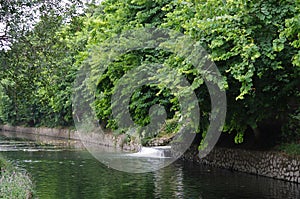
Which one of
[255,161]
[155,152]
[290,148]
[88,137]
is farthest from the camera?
[88,137]

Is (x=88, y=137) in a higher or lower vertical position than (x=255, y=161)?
higher

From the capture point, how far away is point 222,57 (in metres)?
15.0

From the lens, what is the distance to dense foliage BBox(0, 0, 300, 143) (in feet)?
47.2

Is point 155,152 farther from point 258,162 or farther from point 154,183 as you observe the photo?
point 154,183

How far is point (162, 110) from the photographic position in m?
21.7

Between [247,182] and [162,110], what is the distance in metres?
5.09

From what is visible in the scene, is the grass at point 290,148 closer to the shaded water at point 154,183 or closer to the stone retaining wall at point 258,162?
the stone retaining wall at point 258,162

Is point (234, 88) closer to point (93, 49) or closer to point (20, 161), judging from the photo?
point (93, 49)

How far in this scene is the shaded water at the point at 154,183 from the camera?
16.0 meters

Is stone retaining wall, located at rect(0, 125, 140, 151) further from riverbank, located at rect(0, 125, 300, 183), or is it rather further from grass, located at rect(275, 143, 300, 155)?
grass, located at rect(275, 143, 300, 155)

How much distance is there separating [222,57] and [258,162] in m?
6.91

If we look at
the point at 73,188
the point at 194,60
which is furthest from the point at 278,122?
the point at 73,188

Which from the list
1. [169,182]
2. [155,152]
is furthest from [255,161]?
[155,152]

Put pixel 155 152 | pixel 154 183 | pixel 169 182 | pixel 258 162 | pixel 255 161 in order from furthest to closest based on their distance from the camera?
1. pixel 155 152
2. pixel 255 161
3. pixel 258 162
4. pixel 169 182
5. pixel 154 183
